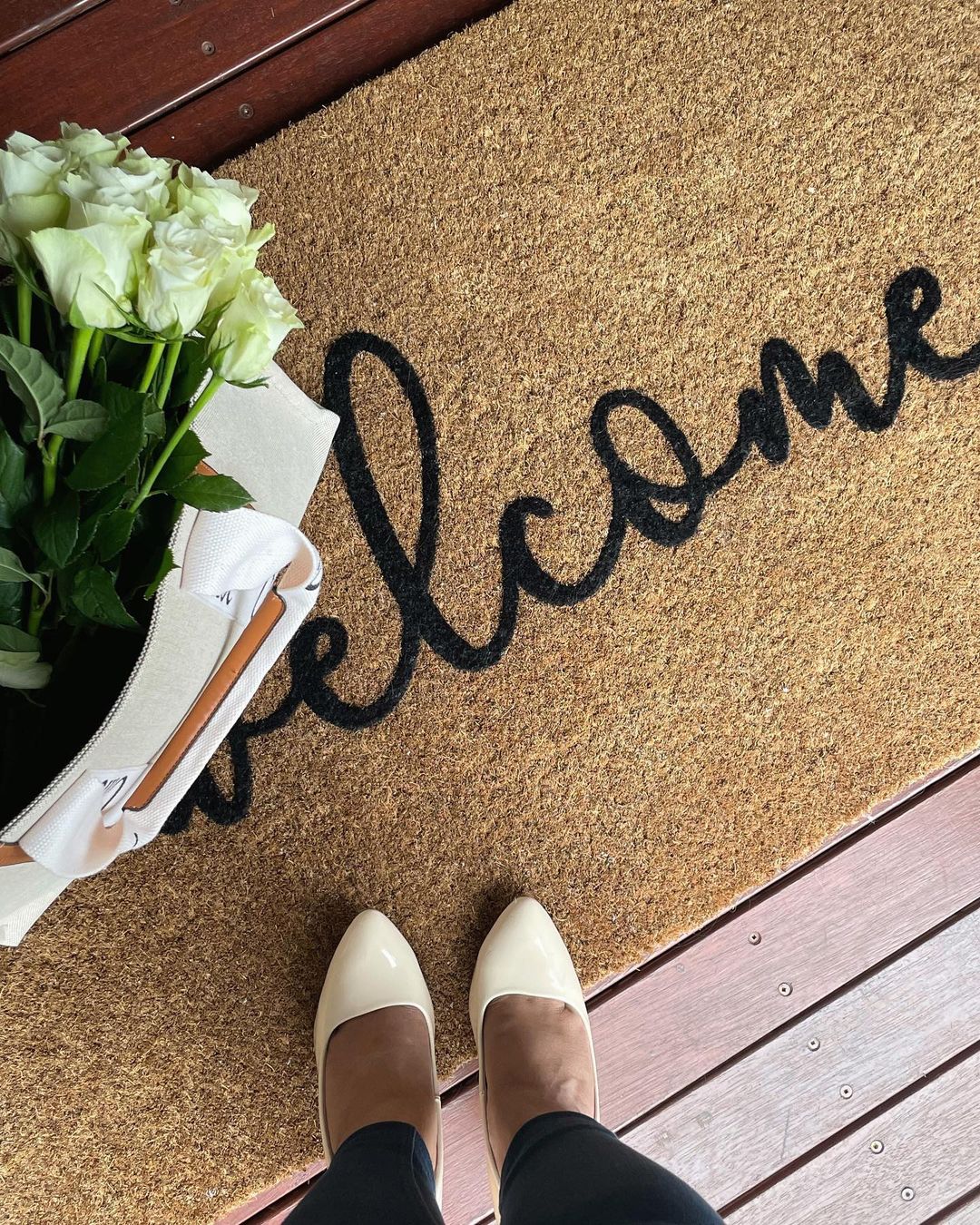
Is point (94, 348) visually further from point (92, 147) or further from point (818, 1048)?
point (818, 1048)

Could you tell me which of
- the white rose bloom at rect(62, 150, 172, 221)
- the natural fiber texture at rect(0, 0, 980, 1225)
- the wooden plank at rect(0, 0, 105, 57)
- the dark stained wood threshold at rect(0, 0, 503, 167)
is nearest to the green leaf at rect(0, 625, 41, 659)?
the white rose bloom at rect(62, 150, 172, 221)

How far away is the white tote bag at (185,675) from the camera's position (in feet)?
1.52

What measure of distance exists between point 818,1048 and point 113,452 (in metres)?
0.95

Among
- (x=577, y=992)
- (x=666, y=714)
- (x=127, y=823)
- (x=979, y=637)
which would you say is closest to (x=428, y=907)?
(x=577, y=992)

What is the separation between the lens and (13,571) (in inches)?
17.1

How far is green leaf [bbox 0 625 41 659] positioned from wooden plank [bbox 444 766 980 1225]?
0.72 m

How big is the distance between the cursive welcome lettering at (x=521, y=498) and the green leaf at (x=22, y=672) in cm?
45

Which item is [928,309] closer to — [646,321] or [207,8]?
[646,321]

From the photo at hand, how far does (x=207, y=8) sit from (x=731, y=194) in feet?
1.98

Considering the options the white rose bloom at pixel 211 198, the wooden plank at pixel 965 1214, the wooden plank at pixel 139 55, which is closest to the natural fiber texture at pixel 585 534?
the wooden plank at pixel 139 55

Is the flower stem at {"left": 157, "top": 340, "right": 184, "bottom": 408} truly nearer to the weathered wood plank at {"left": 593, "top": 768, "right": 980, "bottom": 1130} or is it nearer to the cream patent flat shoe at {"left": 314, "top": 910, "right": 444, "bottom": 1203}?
the cream patent flat shoe at {"left": 314, "top": 910, "right": 444, "bottom": 1203}

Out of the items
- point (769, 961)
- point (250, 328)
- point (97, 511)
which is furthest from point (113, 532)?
point (769, 961)

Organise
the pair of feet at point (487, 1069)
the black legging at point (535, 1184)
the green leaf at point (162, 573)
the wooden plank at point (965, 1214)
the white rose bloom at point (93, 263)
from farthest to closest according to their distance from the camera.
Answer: the wooden plank at point (965, 1214) → the pair of feet at point (487, 1069) → the black legging at point (535, 1184) → the green leaf at point (162, 573) → the white rose bloom at point (93, 263)

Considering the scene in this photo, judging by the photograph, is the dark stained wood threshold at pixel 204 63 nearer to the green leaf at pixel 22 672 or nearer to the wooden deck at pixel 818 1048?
the green leaf at pixel 22 672
